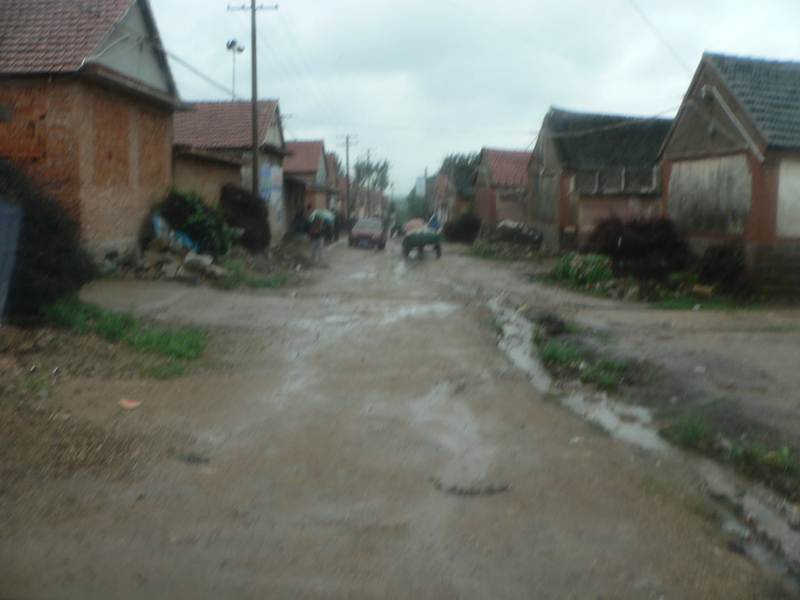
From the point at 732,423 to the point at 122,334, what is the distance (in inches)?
290

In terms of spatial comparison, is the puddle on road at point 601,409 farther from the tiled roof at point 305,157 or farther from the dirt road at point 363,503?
the tiled roof at point 305,157

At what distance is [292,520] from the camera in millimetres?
5129

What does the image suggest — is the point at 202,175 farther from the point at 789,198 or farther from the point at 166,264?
the point at 789,198

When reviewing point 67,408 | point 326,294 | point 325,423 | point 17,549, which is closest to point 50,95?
point 326,294

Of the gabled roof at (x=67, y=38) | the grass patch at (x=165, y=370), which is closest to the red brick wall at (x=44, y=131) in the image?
the gabled roof at (x=67, y=38)

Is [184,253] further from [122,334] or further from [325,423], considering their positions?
[325,423]

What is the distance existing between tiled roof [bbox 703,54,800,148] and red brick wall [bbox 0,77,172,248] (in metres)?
13.9

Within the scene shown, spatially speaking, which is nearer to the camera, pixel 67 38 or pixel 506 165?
pixel 67 38

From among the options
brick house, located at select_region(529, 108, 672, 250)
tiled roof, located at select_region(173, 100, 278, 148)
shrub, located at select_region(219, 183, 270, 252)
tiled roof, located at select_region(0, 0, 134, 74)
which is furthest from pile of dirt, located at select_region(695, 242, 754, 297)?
tiled roof, located at select_region(173, 100, 278, 148)

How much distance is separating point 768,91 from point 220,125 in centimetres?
2154

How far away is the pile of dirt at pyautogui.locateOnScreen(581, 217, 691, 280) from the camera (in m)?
18.3

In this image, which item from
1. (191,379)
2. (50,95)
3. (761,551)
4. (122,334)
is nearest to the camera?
(761,551)

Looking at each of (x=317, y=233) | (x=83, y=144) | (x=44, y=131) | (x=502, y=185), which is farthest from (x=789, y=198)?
(x=502, y=185)

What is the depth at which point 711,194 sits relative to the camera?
62.2 feet
